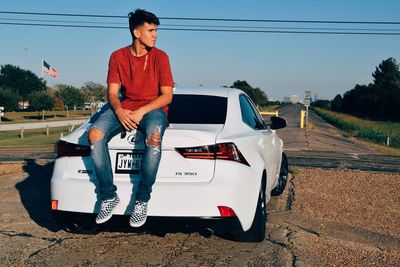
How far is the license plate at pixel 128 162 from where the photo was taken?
451cm

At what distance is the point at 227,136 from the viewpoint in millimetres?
4578

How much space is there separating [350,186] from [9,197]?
5457mm

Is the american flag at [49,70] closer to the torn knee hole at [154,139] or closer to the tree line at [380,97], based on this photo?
the tree line at [380,97]

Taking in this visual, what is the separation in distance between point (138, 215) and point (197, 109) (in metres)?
1.46

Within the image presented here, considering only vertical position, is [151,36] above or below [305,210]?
above

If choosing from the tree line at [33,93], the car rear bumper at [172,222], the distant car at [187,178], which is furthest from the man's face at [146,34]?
the tree line at [33,93]

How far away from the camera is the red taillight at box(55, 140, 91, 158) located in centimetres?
465

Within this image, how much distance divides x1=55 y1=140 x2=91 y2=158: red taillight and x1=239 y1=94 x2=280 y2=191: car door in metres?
1.66

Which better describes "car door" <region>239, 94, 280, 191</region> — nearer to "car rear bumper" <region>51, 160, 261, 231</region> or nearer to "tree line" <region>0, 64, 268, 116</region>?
"car rear bumper" <region>51, 160, 261, 231</region>

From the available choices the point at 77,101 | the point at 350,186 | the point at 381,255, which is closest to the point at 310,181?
the point at 350,186

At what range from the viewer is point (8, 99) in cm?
8994

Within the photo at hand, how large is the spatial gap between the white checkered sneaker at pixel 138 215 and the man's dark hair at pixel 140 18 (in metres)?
1.49

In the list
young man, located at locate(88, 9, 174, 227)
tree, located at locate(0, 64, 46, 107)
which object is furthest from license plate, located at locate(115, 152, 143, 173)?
tree, located at locate(0, 64, 46, 107)

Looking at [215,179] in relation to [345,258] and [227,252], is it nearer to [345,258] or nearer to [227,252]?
[227,252]
